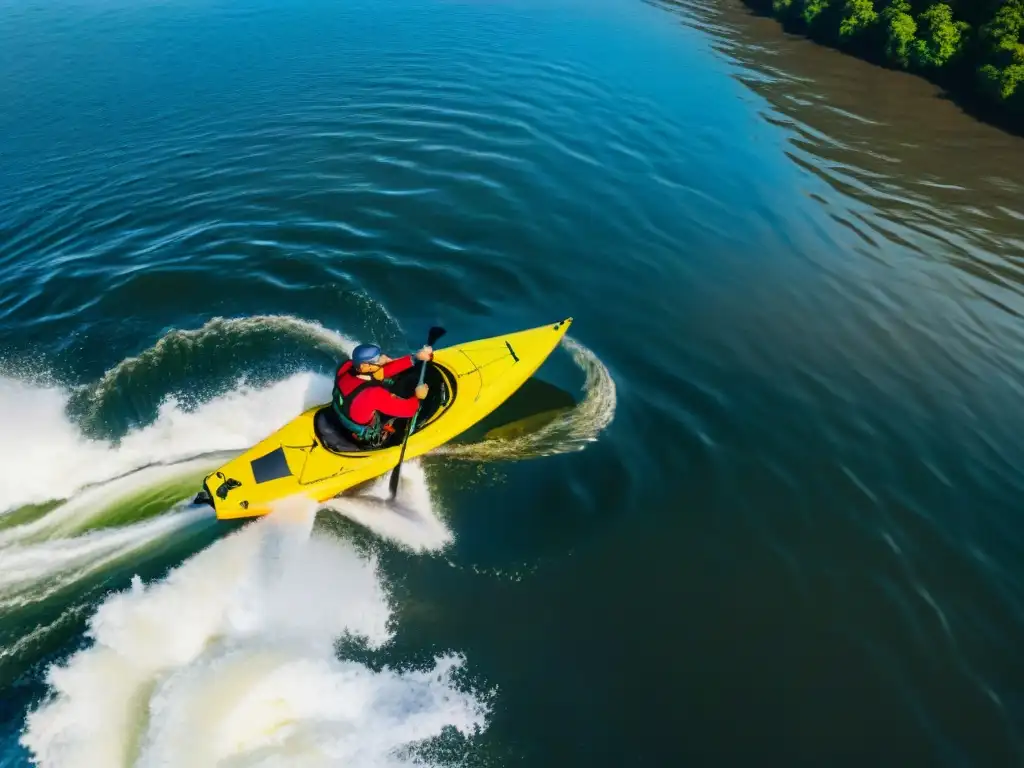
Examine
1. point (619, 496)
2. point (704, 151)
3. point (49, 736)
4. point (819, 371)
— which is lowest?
point (49, 736)

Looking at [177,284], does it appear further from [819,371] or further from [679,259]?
[819,371]

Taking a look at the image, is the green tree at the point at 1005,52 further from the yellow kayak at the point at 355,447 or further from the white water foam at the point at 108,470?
the white water foam at the point at 108,470

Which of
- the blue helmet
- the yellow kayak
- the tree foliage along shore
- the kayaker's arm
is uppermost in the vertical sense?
the tree foliage along shore

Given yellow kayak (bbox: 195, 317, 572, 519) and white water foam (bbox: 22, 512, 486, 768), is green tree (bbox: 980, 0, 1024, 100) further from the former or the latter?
white water foam (bbox: 22, 512, 486, 768)

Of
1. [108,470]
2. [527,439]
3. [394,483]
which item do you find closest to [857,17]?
[527,439]

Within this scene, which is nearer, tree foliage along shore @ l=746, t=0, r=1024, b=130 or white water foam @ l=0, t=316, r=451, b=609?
white water foam @ l=0, t=316, r=451, b=609

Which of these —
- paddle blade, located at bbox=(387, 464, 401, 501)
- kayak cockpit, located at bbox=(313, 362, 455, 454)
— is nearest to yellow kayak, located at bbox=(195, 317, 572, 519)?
kayak cockpit, located at bbox=(313, 362, 455, 454)

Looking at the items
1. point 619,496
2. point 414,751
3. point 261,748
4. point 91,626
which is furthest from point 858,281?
point 91,626
